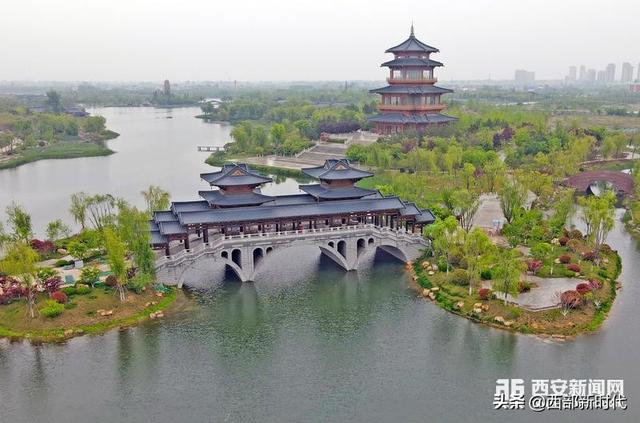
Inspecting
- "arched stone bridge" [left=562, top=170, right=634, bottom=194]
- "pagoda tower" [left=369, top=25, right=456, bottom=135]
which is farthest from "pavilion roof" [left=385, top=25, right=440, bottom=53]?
"arched stone bridge" [left=562, top=170, right=634, bottom=194]

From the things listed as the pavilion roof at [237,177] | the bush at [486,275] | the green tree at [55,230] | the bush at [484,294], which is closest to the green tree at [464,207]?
the bush at [486,275]

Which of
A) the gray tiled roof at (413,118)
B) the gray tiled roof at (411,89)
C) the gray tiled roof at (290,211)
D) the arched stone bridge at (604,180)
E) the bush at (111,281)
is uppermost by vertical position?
the gray tiled roof at (411,89)

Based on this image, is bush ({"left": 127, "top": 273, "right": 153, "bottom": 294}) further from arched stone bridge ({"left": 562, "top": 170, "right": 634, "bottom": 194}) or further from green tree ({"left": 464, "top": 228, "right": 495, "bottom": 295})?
arched stone bridge ({"left": 562, "top": 170, "right": 634, "bottom": 194})

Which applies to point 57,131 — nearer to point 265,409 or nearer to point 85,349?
point 85,349

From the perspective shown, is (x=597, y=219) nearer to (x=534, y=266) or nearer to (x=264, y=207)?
(x=534, y=266)

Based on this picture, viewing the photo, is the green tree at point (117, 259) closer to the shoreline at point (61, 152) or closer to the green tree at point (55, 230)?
the green tree at point (55, 230)

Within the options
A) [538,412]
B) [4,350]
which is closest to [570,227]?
[538,412]
